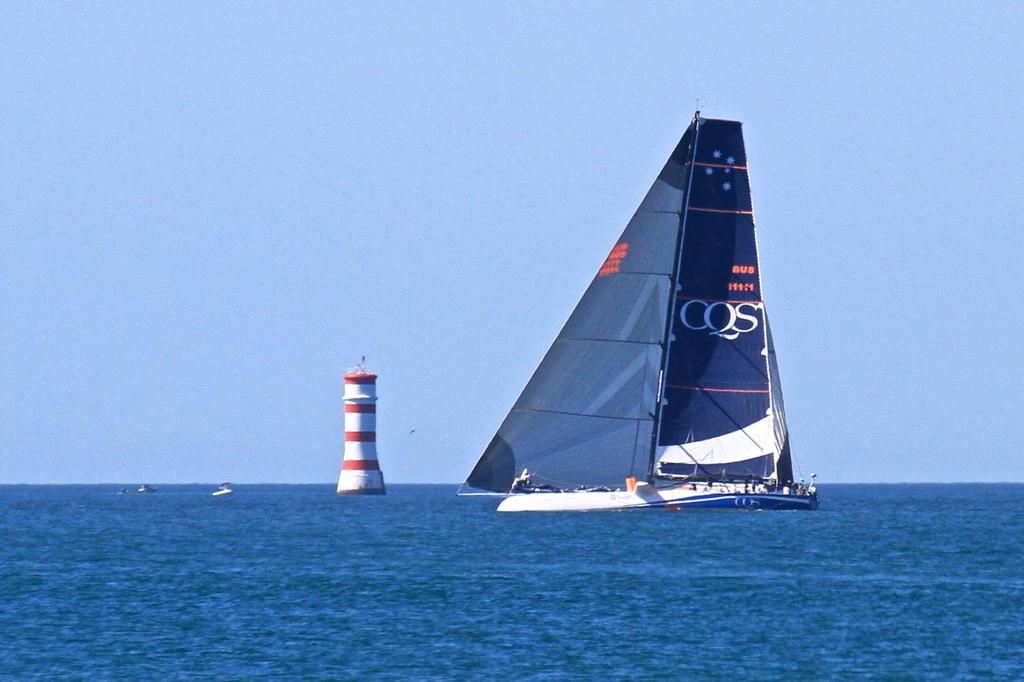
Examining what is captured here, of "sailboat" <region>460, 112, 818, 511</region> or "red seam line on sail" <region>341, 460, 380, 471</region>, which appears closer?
"sailboat" <region>460, 112, 818, 511</region>

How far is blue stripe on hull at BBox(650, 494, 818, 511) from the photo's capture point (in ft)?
213

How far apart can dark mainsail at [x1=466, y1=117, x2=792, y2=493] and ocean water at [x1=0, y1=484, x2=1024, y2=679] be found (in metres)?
2.63

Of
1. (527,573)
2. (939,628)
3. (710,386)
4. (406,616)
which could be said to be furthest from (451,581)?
(710,386)

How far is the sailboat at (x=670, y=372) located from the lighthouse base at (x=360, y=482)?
60873mm

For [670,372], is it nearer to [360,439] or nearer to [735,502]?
[735,502]

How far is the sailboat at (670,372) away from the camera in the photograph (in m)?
66.0

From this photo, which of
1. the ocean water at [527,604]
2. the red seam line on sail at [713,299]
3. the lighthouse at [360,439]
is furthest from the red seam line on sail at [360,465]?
the red seam line on sail at [713,299]

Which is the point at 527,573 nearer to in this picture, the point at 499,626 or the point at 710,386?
the point at 499,626

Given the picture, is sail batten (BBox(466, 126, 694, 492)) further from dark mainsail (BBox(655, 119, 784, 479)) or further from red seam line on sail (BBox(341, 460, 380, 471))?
red seam line on sail (BBox(341, 460, 380, 471))

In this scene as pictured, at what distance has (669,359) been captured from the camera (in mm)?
66812

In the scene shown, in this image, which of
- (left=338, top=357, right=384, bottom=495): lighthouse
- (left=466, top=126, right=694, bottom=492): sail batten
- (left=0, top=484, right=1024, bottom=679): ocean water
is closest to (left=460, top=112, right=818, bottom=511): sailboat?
(left=466, top=126, right=694, bottom=492): sail batten

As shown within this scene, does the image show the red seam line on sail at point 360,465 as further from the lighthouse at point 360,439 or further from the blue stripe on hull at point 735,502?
the blue stripe on hull at point 735,502

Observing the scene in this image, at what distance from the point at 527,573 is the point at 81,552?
62.8ft

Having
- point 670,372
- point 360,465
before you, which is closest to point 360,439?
point 360,465
